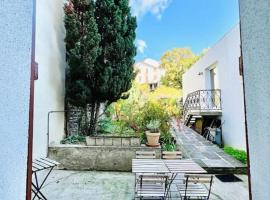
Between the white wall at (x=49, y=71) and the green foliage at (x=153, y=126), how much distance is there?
10.7 ft

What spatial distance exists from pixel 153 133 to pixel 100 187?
8.17 ft

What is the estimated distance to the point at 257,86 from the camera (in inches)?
67.0

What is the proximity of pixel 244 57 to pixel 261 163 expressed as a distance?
82 centimetres

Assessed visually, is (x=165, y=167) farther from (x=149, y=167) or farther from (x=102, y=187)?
(x=102, y=187)

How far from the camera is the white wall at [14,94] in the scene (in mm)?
1524

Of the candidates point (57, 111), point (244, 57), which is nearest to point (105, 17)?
point (57, 111)

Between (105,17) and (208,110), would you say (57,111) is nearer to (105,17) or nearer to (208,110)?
(105,17)

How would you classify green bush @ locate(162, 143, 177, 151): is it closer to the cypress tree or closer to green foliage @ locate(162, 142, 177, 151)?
green foliage @ locate(162, 142, 177, 151)

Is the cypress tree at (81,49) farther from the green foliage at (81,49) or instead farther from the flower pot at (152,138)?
the flower pot at (152,138)

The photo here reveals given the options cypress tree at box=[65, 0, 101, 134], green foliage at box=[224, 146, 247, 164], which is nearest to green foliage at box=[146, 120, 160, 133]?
cypress tree at box=[65, 0, 101, 134]

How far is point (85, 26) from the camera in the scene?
28.5 ft

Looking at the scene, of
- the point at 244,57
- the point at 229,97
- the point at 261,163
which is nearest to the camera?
the point at 261,163

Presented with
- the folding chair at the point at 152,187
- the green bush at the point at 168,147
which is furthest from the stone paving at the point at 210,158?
the folding chair at the point at 152,187

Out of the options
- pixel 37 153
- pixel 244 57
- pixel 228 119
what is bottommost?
pixel 37 153
